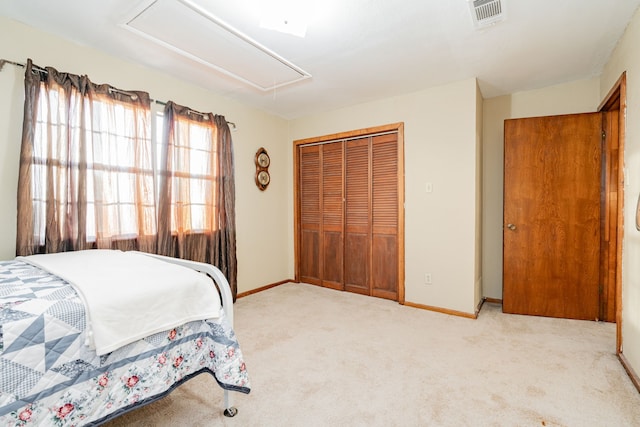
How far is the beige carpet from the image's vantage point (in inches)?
61.4

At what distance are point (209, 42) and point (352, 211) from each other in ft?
7.70

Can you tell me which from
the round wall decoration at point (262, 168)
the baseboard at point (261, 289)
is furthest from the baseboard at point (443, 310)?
the round wall decoration at point (262, 168)

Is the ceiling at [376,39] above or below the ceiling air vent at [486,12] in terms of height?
above

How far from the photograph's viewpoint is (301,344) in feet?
7.87

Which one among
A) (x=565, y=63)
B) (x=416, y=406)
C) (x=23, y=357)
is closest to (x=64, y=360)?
(x=23, y=357)

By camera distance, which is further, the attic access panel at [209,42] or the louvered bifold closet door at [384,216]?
the louvered bifold closet door at [384,216]

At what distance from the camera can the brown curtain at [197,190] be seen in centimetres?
283

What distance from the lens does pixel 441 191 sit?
10.3ft

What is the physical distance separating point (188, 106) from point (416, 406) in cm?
315

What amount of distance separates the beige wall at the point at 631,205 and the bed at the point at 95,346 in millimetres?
2316

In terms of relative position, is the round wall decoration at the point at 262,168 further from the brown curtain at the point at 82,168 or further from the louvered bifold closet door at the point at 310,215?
the brown curtain at the point at 82,168

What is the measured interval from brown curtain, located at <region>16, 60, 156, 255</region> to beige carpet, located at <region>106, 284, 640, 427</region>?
1329 mm

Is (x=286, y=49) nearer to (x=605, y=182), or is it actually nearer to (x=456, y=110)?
(x=456, y=110)

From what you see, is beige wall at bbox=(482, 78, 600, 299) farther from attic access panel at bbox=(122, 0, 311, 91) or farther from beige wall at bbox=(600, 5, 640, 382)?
attic access panel at bbox=(122, 0, 311, 91)
